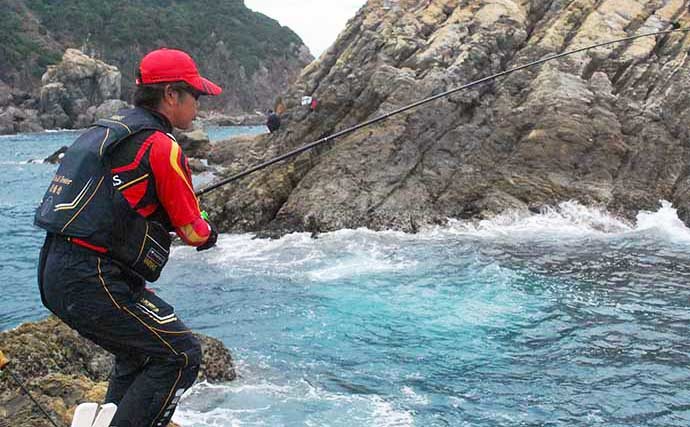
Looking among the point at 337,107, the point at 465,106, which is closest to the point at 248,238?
the point at 337,107

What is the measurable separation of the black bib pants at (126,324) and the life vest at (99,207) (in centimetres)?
7

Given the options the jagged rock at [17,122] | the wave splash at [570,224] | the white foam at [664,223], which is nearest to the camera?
the white foam at [664,223]

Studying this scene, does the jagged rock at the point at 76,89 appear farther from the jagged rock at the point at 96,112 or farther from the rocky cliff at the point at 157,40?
the rocky cliff at the point at 157,40

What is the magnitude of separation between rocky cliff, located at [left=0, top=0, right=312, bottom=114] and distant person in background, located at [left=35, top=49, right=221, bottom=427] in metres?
97.0

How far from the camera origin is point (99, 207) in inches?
119

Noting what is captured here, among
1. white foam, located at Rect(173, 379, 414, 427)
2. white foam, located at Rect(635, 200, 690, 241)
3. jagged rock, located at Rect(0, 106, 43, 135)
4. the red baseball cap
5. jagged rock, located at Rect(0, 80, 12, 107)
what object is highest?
the red baseball cap

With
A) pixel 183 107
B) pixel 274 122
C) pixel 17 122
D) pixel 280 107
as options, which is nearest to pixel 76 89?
pixel 17 122

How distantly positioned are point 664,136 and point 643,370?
9736 millimetres

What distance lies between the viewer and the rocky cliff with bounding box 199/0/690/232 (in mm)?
15164

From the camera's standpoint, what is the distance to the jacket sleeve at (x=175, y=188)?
10.1 ft

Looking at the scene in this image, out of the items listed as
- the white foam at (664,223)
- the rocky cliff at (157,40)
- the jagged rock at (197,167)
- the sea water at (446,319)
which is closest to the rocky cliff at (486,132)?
the white foam at (664,223)

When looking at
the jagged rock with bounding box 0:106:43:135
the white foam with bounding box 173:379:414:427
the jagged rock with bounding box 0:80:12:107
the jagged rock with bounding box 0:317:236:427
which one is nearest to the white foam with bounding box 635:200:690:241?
the white foam with bounding box 173:379:414:427

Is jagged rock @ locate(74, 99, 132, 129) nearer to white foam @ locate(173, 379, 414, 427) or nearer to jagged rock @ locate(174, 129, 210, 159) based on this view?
jagged rock @ locate(174, 129, 210, 159)

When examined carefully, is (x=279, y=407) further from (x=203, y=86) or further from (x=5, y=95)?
(x=5, y=95)
